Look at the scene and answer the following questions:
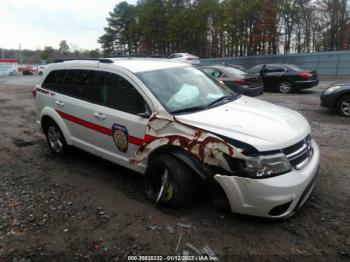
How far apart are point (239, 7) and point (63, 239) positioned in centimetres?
3946

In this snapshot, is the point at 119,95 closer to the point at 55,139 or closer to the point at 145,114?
the point at 145,114

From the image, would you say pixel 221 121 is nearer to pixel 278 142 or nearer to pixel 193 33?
pixel 278 142

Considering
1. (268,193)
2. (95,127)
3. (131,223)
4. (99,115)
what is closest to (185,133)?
(268,193)

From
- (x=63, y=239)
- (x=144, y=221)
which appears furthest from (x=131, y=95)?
(x=63, y=239)

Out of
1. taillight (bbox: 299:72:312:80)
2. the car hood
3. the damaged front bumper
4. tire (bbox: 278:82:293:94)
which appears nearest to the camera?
the damaged front bumper

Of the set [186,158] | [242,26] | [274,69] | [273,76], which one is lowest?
[186,158]

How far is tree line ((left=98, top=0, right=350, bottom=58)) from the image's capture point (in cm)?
3384

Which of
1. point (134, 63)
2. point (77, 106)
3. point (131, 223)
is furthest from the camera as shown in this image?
point (77, 106)

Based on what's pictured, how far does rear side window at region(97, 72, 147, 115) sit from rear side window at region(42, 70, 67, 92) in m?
1.15

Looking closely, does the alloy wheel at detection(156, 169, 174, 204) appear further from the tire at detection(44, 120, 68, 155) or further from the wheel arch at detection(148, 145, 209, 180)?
the tire at detection(44, 120, 68, 155)

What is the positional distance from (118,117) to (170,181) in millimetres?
1098

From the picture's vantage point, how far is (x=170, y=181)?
11.1ft

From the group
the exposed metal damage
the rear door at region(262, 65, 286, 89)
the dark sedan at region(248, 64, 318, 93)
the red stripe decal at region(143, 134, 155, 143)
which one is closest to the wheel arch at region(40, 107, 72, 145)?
the exposed metal damage

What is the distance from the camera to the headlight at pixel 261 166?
2834 millimetres
